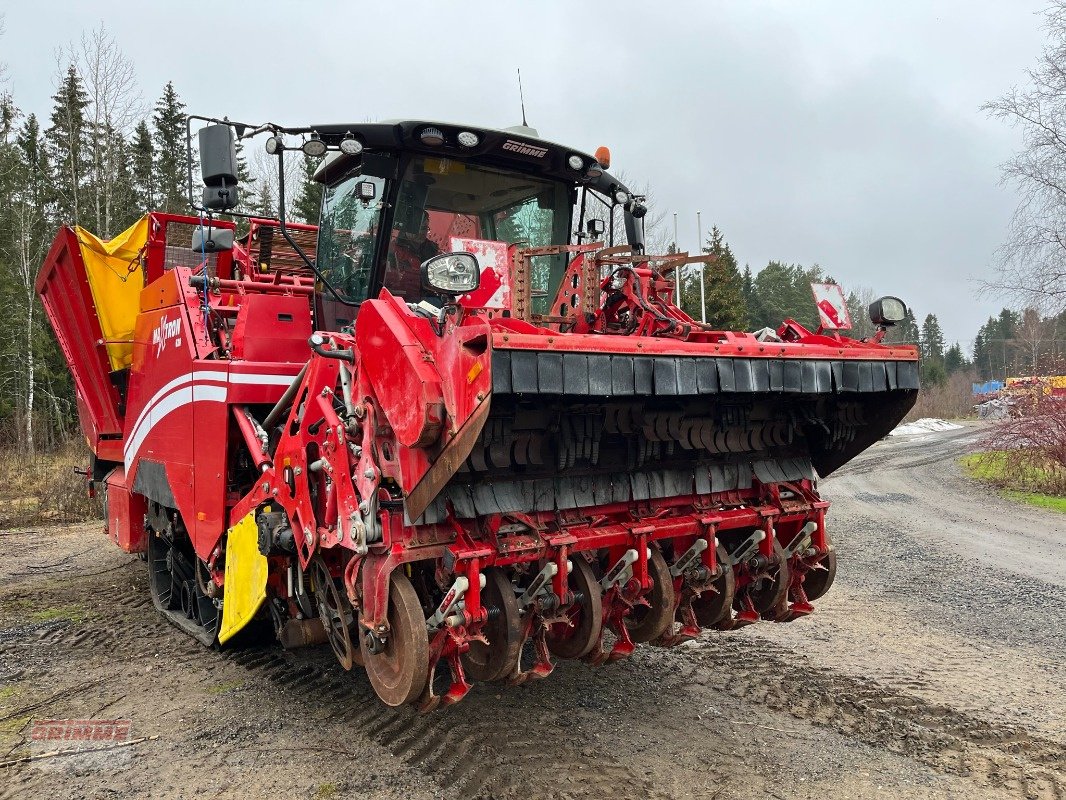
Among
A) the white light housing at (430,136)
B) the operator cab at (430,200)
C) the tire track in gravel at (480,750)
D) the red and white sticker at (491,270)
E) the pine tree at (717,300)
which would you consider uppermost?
the pine tree at (717,300)

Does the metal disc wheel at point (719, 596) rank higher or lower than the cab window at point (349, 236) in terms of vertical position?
lower

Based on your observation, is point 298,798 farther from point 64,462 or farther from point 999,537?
point 64,462

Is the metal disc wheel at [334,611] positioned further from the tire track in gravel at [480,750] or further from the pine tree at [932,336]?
the pine tree at [932,336]

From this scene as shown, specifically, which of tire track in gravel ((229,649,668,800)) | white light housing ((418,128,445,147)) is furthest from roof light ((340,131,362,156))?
tire track in gravel ((229,649,668,800))

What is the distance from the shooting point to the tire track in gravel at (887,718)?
3723mm

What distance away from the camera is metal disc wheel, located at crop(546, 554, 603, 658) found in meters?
3.67

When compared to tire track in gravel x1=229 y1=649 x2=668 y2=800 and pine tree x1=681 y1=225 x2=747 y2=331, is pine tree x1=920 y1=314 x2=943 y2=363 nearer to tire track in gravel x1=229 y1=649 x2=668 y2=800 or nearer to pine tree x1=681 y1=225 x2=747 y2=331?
pine tree x1=681 y1=225 x2=747 y2=331

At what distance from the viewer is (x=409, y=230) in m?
4.41

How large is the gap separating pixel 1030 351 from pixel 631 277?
23.0m

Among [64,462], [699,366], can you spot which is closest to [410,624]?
[699,366]

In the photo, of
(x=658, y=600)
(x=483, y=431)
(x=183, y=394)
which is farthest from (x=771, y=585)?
(x=183, y=394)

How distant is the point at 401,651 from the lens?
325cm

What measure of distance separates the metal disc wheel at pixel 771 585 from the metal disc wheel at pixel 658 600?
2.16 feet

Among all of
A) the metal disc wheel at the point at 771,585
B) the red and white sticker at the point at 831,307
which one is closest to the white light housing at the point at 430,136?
the red and white sticker at the point at 831,307
